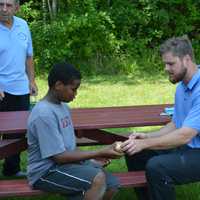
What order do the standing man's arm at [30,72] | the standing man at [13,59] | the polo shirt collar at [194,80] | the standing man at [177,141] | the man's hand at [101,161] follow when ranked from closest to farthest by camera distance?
1. the standing man at [177,141]
2. the polo shirt collar at [194,80]
3. the man's hand at [101,161]
4. the standing man at [13,59]
5. the standing man's arm at [30,72]

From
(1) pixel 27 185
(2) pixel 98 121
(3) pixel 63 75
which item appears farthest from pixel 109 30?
(3) pixel 63 75

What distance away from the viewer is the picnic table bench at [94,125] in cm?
Answer: 429

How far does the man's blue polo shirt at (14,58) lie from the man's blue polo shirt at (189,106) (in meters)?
1.63

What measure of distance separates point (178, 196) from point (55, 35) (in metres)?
7.86

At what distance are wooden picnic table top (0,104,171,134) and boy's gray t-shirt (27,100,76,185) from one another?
55 centimetres

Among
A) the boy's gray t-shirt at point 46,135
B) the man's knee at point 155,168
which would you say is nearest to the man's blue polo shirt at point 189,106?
the man's knee at point 155,168

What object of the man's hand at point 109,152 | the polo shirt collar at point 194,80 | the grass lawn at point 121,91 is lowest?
the grass lawn at point 121,91

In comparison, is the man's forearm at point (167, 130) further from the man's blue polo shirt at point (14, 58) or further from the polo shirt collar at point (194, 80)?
the man's blue polo shirt at point (14, 58)

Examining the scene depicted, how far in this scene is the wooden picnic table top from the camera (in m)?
4.59

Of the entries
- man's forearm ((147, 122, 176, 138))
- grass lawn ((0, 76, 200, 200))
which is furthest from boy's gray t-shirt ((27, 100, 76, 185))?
grass lawn ((0, 76, 200, 200))

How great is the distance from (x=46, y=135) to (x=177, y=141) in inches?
35.6

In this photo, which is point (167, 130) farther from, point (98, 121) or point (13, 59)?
point (13, 59)

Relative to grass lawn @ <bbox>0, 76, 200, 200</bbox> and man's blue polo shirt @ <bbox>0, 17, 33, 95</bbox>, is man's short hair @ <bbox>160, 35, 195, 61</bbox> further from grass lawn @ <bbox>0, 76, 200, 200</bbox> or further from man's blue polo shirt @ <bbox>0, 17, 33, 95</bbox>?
grass lawn @ <bbox>0, 76, 200, 200</bbox>

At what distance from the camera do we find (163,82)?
11.1 metres
